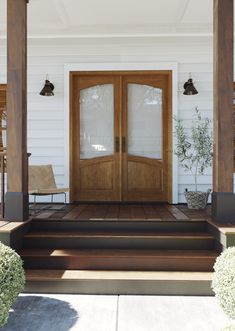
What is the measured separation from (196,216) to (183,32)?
9.17 feet

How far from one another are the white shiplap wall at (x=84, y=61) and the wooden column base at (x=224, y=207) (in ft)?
6.37

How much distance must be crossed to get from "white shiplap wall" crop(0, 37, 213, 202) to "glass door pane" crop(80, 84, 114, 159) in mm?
363

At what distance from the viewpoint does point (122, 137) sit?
5703 millimetres

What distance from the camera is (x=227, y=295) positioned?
2471 mm

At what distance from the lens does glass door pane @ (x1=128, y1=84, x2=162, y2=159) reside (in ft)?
18.8

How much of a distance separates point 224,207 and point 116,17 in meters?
2.95

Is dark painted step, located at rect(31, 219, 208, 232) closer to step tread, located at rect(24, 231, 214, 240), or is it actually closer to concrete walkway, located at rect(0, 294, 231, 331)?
step tread, located at rect(24, 231, 214, 240)

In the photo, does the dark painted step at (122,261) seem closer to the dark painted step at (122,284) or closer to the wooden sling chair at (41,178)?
the dark painted step at (122,284)

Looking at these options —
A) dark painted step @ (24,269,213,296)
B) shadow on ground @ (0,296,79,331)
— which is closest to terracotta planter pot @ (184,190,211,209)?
dark painted step @ (24,269,213,296)

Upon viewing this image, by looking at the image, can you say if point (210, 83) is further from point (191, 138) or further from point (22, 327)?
point (22, 327)

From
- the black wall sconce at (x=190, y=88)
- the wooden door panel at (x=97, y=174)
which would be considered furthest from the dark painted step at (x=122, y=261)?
the black wall sconce at (x=190, y=88)

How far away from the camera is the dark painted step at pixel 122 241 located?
3.61 m

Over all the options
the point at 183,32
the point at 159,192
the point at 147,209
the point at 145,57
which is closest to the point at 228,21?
the point at 183,32

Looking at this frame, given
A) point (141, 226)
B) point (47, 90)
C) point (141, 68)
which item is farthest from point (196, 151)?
point (47, 90)
